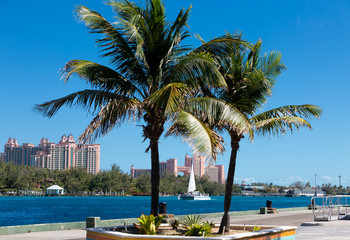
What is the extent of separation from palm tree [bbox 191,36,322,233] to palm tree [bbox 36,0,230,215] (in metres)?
0.87

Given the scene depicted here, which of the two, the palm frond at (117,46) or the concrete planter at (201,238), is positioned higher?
the palm frond at (117,46)

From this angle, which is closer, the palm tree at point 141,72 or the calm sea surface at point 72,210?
the palm tree at point 141,72

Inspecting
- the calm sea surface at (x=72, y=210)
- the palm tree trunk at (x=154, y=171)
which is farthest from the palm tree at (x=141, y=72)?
the calm sea surface at (x=72, y=210)

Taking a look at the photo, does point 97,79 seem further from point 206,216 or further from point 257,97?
point 206,216

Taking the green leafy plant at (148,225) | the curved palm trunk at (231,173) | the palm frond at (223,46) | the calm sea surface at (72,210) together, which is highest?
the palm frond at (223,46)

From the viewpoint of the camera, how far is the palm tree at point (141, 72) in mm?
13586

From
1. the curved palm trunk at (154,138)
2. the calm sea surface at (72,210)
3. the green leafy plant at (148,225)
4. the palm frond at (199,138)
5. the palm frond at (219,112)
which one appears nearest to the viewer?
the palm frond at (199,138)

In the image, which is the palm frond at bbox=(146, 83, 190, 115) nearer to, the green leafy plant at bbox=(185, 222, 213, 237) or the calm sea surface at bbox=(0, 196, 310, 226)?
the green leafy plant at bbox=(185, 222, 213, 237)

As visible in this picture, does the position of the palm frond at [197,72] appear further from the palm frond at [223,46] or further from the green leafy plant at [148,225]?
the green leafy plant at [148,225]

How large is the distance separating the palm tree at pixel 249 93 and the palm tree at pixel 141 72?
87 centimetres

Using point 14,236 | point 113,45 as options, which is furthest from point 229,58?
point 14,236

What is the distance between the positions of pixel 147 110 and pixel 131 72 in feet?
5.56

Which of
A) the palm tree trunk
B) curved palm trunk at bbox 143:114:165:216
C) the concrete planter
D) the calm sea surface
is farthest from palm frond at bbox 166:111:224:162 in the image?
the calm sea surface

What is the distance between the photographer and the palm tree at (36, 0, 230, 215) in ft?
44.6
